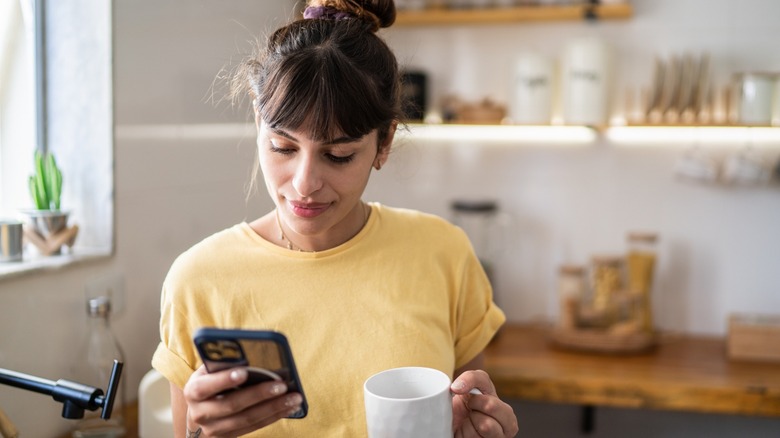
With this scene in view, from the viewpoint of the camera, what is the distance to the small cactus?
56.2 inches

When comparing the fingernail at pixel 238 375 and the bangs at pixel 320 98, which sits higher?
the bangs at pixel 320 98

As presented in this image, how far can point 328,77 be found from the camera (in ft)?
3.01

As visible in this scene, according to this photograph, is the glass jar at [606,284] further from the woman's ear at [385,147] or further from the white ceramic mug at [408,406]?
the white ceramic mug at [408,406]

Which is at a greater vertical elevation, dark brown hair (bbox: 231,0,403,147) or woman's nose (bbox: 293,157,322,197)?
dark brown hair (bbox: 231,0,403,147)

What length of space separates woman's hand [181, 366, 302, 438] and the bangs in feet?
1.01

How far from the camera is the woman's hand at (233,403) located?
0.71 metres

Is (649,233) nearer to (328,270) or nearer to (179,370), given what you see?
(328,270)

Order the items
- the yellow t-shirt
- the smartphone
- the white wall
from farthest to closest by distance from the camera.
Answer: the white wall → the yellow t-shirt → the smartphone

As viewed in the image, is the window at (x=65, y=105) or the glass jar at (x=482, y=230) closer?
the window at (x=65, y=105)

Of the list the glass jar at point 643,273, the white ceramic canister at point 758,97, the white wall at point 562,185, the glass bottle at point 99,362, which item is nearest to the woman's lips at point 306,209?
the glass bottle at point 99,362

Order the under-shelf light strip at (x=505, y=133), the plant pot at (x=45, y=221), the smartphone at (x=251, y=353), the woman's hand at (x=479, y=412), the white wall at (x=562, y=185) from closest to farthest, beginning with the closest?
1. the smartphone at (x=251, y=353)
2. the woman's hand at (x=479, y=412)
3. the plant pot at (x=45, y=221)
4. the white wall at (x=562, y=185)
5. the under-shelf light strip at (x=505, y=133)

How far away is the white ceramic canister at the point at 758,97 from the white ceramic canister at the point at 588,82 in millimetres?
400

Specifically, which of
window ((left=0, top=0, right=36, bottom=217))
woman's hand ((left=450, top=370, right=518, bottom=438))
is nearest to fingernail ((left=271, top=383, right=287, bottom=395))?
woman's hand ((left=450, top=370, right=518, bottom=438))

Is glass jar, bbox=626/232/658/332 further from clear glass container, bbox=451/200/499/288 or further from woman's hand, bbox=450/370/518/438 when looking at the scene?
woman's hand, bbox=450/370/518/438
